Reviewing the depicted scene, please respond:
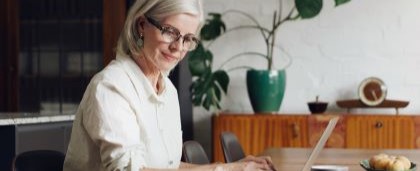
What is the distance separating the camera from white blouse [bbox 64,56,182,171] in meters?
1.66

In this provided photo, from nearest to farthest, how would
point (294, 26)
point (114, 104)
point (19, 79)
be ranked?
1. point (114, 104)
2. point (294, 26)
3. point (19, 79)

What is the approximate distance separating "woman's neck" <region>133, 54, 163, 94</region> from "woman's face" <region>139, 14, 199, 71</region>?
0.03 metres

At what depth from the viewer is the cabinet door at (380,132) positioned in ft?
13.4

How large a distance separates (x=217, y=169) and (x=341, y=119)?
8.18ft

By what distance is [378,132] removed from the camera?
415 centimetres

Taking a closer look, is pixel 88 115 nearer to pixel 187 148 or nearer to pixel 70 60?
pixel 187 148

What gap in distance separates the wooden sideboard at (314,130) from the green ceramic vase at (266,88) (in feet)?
0.27

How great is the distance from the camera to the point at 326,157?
2809 millimetres

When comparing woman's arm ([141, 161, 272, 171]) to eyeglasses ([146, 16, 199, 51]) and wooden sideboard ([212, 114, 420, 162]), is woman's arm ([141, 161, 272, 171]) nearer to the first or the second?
eyeglasses ([146, 16, 199, 51])

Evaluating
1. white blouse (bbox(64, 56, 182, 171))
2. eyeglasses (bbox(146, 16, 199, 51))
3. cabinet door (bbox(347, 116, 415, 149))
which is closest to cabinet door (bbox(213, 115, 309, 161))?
cabinet door (bbox(347, 116, 415, 149))

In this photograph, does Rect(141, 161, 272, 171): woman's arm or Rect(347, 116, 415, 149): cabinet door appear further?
Rect(347, 116, 415, 149): cabinet door

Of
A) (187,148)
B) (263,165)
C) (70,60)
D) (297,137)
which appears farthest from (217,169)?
(70,60)

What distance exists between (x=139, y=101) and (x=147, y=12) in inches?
9.5

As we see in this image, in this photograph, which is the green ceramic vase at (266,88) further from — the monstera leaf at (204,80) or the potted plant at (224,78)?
the monstera leaf at (204,80)
